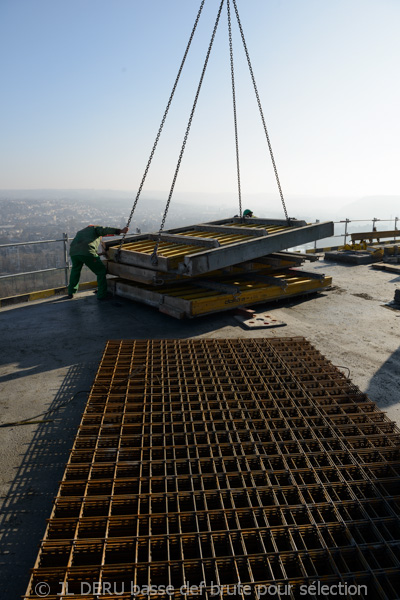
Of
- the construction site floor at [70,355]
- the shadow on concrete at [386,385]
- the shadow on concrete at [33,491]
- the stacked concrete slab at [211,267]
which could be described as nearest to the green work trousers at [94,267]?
the stacked concrete slab at [211,267]

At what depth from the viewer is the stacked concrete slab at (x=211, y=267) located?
758 centimetres

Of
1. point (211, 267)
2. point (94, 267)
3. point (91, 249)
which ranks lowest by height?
point (94, 267)

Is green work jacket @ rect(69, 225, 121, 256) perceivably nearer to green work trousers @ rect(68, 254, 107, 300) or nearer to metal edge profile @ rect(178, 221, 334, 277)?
green work trousers @ rect(68, 254, 107, 300)

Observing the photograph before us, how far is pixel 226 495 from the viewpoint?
2.99m

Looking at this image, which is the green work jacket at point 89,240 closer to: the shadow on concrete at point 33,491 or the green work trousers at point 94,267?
the green work trousers at point 94,267

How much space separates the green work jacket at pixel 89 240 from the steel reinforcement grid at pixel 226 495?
4.81 m

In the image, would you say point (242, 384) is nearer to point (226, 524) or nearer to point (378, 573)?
point (226, 524)

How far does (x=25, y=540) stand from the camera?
2824 millimetres

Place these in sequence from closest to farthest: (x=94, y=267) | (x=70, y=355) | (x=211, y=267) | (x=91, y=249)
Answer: (x=70, y=355)
(x=211, y=267)
(x=91, y=249)
(x=94, y=267)

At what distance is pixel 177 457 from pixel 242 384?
4.91 feet

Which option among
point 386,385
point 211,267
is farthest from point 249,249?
point 386,385

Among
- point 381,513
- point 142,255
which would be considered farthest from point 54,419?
point 142,255

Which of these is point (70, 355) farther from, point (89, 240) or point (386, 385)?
point (386, 385)

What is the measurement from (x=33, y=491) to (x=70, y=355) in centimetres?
299
